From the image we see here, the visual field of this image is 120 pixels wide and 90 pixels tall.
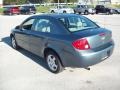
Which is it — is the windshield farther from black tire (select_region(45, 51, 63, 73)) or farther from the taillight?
black tire (select_region(45, 51, 63, 73))

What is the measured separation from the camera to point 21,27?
8.24m

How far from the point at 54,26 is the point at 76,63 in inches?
50.6

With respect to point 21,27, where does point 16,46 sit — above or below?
below

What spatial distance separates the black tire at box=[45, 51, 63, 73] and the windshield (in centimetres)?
83

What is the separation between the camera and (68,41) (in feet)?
18.3

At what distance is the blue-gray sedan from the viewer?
217 inches

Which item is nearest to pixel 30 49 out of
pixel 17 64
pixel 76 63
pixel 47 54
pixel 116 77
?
pixel 17 64

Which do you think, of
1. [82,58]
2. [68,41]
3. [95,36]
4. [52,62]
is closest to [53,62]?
[52,62]

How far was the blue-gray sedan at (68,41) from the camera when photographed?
5512mm

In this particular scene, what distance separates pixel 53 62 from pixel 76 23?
50.7 inches

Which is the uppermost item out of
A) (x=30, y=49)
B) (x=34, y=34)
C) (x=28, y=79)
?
(x=34, y=34)

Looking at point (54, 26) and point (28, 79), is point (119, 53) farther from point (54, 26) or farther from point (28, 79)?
point (28, 79)

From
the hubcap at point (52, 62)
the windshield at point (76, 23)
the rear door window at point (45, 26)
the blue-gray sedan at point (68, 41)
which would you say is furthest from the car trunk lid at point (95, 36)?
the hubcap at point (52, 62)

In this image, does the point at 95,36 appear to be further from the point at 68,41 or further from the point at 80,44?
the point at 68,41
